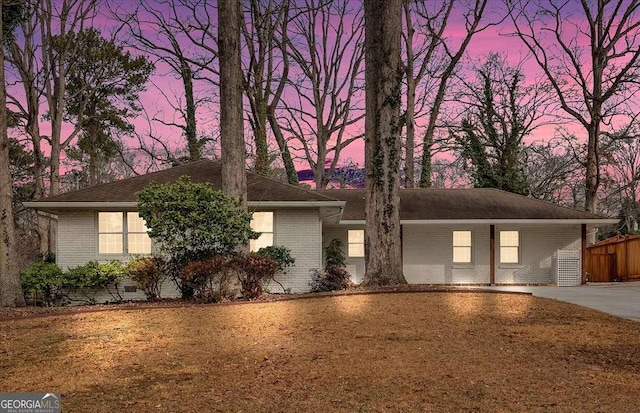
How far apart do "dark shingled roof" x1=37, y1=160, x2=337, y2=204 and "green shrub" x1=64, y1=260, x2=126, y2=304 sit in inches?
78.2

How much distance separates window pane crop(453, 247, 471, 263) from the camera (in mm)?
23828

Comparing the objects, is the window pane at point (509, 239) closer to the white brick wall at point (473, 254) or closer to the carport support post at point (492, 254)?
the white brick wall at point (473, 254)

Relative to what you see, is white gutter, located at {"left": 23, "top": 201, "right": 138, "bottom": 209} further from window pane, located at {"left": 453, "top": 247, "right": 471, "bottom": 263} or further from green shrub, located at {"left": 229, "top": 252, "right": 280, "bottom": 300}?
window pane, located at {"left": 453, "top": 247, "right": 471, "bottom": 263}

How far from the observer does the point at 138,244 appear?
18594mm

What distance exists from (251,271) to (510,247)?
12955 mm

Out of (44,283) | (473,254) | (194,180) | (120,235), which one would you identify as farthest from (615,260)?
(44,283)

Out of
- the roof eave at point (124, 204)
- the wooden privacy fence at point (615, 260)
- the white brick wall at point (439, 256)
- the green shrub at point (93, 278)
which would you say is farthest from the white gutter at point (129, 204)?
the wooden privacy fence at point (615, 260)

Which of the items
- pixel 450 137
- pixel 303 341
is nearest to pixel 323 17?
pixel 450 137

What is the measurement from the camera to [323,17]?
33.7m

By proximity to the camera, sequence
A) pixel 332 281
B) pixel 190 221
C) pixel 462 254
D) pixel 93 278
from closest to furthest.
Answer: pixel 190 221, pixel 93 278, pixel 332 281, pixel 462 254

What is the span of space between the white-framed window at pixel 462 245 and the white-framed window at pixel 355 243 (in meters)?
3.59

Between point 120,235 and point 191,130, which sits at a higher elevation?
point 191,130

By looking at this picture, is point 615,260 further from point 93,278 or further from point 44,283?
point 44,283

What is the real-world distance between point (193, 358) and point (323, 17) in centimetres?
2877
